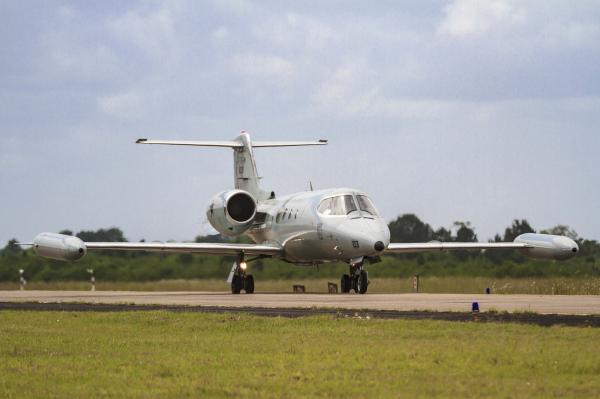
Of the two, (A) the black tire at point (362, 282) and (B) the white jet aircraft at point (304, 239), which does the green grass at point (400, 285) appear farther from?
(A) the black tire at point (362, 282)

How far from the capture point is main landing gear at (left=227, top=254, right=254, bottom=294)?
38.6 meters

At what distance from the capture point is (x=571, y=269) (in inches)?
1671

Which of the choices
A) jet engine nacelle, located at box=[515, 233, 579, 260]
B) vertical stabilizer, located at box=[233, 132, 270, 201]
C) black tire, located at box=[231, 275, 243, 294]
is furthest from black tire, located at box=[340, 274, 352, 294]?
vertical stabilizer, located at box=[233, 132, 270, 201]

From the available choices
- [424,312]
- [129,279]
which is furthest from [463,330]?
[129,279]

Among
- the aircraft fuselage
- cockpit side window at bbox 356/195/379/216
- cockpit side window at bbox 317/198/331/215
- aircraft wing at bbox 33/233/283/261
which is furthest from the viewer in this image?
cockpit side window at bbox 317/198/331/215

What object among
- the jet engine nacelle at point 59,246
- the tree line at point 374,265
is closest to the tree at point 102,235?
the tree line at point 374,265

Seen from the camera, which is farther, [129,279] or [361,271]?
[129,279]

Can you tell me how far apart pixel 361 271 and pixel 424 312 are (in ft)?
45.0

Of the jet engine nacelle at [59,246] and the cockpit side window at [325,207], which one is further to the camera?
the cockpit side window at [325,207]

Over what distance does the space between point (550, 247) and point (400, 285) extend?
717 centimetres

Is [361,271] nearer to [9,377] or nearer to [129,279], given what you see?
[129,279]

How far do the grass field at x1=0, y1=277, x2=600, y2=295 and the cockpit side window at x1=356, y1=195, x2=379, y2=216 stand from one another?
206 inches

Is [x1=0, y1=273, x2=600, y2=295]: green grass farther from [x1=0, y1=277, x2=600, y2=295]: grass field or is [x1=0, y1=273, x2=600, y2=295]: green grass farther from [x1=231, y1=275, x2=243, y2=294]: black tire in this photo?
[x1=231, y1=275, x2=243, y2=294]: black tire

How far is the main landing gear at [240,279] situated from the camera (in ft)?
127
